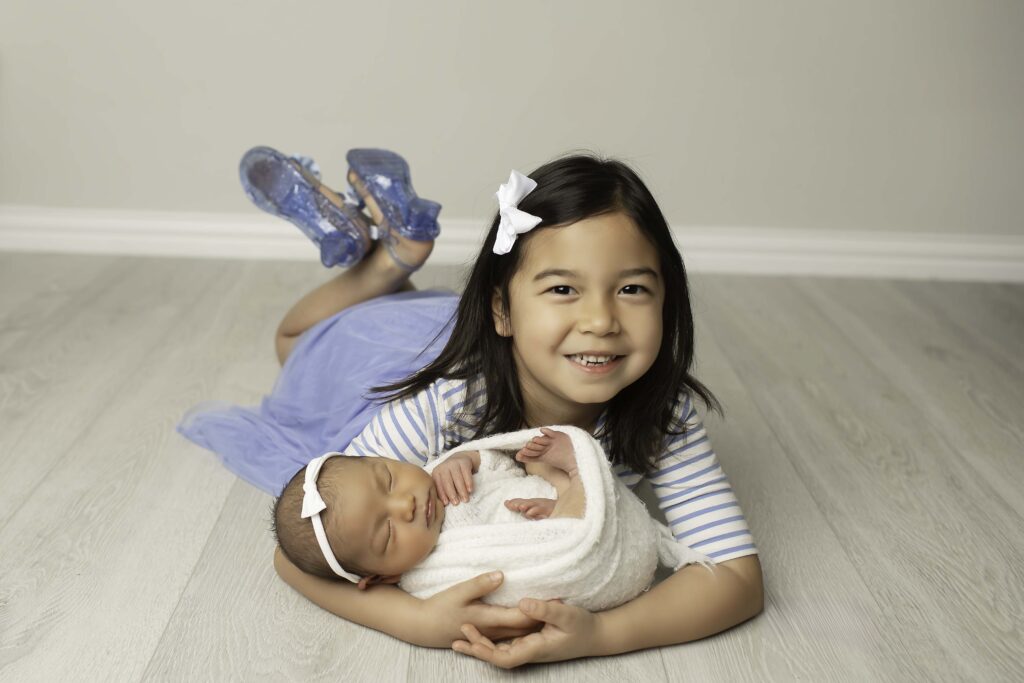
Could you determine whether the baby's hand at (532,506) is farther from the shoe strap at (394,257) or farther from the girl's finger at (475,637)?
the shoe strap at (394,257)

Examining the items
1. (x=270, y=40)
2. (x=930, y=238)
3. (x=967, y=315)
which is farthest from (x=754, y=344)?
(x=270, y=40)

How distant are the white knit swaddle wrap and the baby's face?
0.03 metres

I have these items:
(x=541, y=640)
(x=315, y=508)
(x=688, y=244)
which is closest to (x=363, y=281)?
(x=315, y=508)

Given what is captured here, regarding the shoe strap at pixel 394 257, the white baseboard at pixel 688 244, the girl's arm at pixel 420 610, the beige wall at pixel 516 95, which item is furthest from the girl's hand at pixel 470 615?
the beige wall at pixel 516 95

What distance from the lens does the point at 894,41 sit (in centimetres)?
260

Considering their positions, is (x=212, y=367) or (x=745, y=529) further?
(x=212, y=367)

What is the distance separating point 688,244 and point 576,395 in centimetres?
156

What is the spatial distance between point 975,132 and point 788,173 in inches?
18.5

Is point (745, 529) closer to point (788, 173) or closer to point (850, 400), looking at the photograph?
point (850, 400)

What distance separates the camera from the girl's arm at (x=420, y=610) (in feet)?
3.77

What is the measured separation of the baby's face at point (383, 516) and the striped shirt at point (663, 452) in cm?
16

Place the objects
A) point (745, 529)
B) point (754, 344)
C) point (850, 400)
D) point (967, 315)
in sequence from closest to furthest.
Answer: point (745, 529) < point (850, 400) < point (754, 344) < point (967, 315)

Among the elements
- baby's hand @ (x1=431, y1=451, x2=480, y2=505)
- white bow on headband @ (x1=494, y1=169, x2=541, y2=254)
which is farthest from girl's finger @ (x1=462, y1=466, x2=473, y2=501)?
white bow on headband @ (x1=494, y1=169, x2=541, y2=254)

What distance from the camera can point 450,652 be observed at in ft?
3.97
